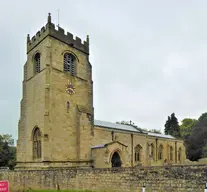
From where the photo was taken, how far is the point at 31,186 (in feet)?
67.0

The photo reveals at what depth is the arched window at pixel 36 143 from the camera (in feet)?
84.0

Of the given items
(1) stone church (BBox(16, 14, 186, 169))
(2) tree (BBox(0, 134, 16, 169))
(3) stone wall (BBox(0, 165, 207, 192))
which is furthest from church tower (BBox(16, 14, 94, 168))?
(2) tree (BBox(0, 134, 16, 169))

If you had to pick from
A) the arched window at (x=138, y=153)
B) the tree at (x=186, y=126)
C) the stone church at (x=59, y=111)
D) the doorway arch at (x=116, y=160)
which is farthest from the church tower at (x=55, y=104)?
the tree at (x=186, y=126)

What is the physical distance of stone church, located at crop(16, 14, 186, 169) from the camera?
2495cm

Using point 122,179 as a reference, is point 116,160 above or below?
below

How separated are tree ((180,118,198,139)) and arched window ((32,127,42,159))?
5736 cm

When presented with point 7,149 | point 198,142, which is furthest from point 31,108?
point 198,142

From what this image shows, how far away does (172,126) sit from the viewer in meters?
75.1

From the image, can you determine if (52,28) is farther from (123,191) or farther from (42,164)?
(123,191)

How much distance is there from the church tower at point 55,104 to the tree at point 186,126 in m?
54.1

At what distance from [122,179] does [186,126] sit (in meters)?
73.7

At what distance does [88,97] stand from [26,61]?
8.88 m

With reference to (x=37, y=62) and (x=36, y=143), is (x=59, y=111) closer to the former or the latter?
(x=36, y=143)

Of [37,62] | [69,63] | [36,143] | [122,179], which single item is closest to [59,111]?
[36,143]
